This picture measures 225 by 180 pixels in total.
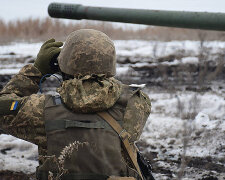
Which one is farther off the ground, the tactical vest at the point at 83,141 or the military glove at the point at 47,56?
the military glove at the point at 47,56

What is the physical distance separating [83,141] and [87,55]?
47 cm

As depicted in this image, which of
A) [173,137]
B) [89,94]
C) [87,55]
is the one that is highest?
[87,55]

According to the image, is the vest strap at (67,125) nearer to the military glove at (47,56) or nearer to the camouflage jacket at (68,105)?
the camouflage jacket at (68,105)

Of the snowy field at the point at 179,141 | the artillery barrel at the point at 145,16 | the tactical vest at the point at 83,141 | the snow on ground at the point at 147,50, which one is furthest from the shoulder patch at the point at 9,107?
the snow on ground at the point at 147,50

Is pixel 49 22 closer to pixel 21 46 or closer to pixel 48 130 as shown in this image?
pixel 21 46

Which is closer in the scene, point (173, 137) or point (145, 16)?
point (145, 16)

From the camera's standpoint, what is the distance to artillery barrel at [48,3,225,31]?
337 centimetres

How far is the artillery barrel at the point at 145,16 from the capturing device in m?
3.37

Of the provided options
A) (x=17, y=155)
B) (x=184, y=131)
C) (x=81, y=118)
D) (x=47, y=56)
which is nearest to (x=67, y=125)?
(x=81, y=118)

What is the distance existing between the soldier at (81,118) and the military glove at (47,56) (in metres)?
0.18

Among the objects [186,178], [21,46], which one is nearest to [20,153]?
[186,178]

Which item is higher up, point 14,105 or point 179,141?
point 14,105

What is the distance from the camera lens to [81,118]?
6.69ft

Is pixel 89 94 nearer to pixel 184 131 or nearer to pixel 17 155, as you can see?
pixel 184 131
